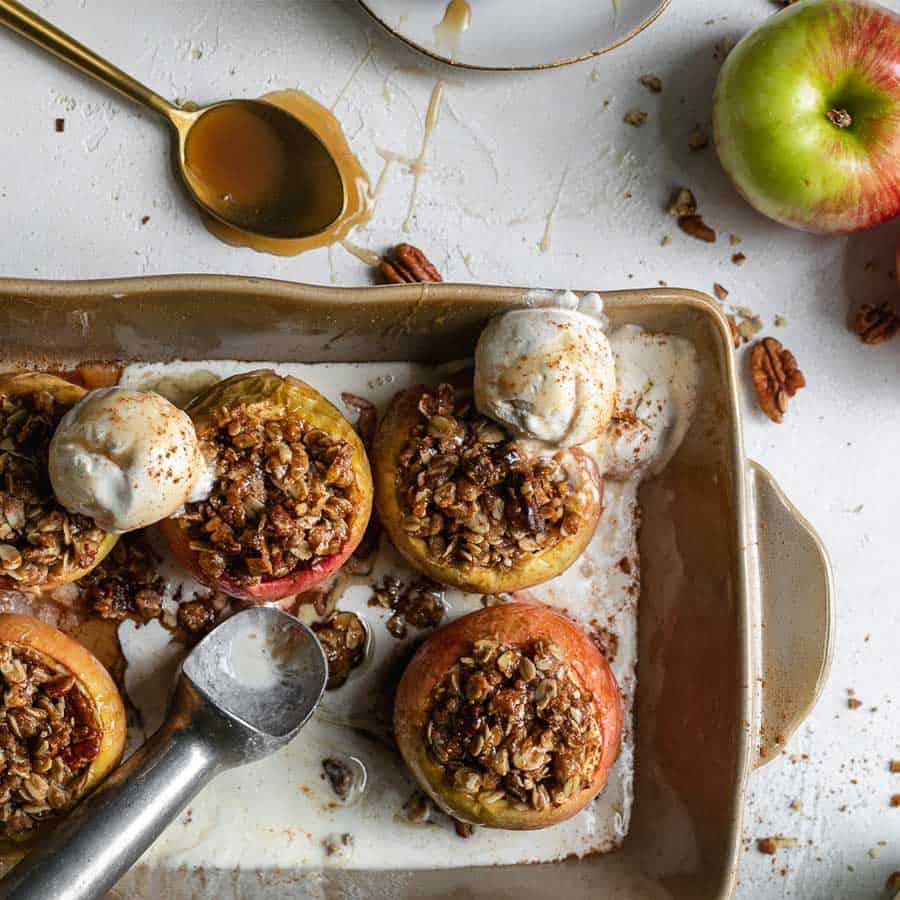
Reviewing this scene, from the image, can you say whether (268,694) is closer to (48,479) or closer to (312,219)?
(48,479)

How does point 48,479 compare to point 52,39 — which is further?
point 52,39

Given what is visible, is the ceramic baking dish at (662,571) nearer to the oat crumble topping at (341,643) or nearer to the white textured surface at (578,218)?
the white textured surface at (578,218)

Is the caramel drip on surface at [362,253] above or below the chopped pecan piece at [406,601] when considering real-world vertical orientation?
above

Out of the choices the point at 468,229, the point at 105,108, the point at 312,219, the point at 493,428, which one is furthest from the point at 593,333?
the point at 105,108

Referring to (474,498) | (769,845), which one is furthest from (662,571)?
(769,845)

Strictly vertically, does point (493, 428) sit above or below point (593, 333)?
below

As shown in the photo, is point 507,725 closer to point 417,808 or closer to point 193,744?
point 417,808

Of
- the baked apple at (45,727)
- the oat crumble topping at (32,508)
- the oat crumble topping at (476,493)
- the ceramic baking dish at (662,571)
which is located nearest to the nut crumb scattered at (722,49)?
the ceramic baking dish at (662,571)
